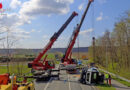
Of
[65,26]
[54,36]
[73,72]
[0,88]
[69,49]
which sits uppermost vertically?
[65,26]

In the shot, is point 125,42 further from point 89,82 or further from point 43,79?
point 43,79

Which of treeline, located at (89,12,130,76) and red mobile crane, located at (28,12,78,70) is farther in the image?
treeline, located at (89,12,130,76)

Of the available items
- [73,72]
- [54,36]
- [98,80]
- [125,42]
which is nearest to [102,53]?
[125,42]

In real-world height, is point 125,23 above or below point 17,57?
above

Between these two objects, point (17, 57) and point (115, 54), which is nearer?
point (17, 57)

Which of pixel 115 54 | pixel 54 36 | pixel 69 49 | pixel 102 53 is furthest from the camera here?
pixel 102 53

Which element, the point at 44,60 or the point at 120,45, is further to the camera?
the point at 120,45

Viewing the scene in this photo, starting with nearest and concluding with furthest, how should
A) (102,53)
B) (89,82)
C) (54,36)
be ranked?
(89,82)
(54,36)
(102,53)

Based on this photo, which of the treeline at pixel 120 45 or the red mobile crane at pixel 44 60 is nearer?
the red mobile crane at pixel 44 60

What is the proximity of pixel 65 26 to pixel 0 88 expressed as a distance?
805 inches

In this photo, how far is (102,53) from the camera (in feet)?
133

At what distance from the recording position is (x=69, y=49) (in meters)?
27.4

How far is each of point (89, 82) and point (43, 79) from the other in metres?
6.04

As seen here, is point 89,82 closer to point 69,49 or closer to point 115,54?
point 69,49
